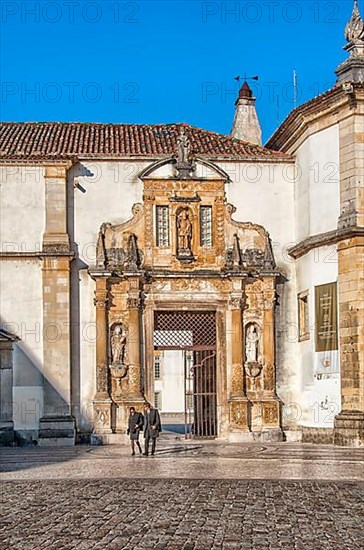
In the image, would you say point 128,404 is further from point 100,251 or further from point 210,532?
point 210,532

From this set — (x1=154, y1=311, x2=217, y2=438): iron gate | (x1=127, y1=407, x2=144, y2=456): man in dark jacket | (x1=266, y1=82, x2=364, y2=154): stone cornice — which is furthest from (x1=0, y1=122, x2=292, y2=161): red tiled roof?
(x1=127, y1=407, x2=144, y2=456): man in dark jacket

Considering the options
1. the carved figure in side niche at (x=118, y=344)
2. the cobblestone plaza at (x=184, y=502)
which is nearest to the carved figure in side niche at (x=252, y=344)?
the carved figure in side niche at (x=118, y=344)

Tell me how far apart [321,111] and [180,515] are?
16708 millimetres

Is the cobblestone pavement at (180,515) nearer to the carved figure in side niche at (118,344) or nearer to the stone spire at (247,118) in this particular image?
the carved figure in side niche at (118,344)

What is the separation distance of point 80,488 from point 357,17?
16.2 m

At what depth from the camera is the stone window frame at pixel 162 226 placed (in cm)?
2925

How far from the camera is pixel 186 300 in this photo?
95.4 feet

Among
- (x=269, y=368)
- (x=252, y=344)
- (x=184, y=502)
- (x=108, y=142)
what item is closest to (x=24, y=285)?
(x=108, y=142)

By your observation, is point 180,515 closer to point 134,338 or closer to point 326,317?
point 326,317

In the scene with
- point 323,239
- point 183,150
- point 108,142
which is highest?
point 108,142

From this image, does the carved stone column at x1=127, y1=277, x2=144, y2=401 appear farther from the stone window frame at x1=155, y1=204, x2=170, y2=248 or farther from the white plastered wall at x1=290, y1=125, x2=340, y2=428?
the white plastered wall at x1=290, y1=125, x2=340, y2=428

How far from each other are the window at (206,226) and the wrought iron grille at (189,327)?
6.51 feet

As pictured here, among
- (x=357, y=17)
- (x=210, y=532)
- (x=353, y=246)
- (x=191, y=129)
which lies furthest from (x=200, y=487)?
(x=191, y=129)

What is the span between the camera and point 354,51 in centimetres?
2700
